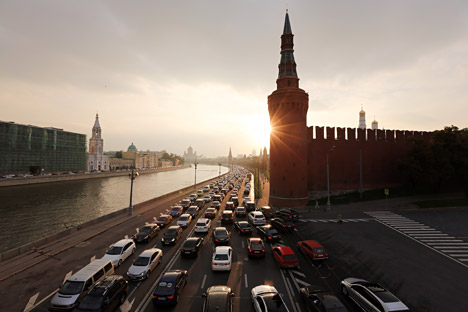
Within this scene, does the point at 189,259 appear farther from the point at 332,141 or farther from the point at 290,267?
the point at 332,141

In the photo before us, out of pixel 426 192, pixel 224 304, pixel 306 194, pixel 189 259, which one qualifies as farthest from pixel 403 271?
pixel 426 192

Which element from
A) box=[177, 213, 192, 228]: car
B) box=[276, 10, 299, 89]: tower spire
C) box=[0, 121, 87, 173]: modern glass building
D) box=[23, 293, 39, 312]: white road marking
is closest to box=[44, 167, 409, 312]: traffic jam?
box=[23, 293, 39, 312]: white road marking

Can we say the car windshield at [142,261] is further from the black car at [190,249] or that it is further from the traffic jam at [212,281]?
the black car at [190,249]

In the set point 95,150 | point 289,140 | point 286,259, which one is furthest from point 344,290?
point 95,150

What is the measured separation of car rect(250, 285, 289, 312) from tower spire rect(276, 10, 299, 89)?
116ft

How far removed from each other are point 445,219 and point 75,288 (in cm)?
3809

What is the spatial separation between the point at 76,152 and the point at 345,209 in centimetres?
13665

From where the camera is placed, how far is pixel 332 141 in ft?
140

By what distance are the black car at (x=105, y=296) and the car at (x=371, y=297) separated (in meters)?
12.3

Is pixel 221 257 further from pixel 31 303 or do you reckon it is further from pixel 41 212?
pixel 41 212

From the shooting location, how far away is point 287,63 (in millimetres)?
40469

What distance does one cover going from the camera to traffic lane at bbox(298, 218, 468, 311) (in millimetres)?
12748

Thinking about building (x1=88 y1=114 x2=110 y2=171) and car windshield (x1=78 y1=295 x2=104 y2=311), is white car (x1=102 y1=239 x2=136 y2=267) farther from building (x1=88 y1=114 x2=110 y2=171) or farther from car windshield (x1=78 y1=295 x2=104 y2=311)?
building (x1=88 y1=114 x2=110 y2=171)

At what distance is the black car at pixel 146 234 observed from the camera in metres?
20.9
